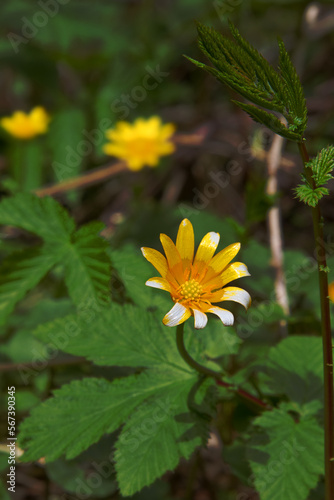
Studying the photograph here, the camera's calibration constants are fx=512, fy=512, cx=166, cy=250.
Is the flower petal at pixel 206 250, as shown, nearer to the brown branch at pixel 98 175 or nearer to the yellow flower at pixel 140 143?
the brown branch at pixel 98 175

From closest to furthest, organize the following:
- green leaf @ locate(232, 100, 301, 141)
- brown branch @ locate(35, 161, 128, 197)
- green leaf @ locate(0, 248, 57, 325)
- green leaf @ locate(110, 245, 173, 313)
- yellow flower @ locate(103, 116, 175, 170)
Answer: green leaf @ locate(232, 100, 301, 141)
green leaf @ locate(110, 245, 173, 313)
green leaf @ locate(0, 248, 57, 325)
brown branch @ locate(35, 161, 128, 197)
yellow flower @ locate(103, 116, 175, 170)

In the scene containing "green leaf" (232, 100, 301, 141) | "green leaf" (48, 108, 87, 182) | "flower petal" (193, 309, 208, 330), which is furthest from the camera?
"green leaf" (48, 108, 87, 182)

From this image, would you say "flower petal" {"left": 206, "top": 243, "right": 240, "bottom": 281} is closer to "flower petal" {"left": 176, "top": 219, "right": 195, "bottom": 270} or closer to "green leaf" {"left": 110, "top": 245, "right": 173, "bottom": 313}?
"flower petal" {"left": 176, "top": 219, "right": 195, "bottom": 270}

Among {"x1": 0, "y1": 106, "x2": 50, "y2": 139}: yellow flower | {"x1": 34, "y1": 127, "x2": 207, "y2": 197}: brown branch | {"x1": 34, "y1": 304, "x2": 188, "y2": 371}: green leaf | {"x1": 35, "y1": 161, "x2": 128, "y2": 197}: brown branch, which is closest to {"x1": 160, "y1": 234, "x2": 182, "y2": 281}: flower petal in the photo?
{"x1": 34, "y1": 304, "x2": 188, "y2": 371}: green leaf

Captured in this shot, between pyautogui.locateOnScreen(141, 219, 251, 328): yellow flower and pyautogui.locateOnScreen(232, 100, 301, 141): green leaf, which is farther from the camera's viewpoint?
pyautogui.locateOnScreen(141, 219, 251, 328): yellow flower

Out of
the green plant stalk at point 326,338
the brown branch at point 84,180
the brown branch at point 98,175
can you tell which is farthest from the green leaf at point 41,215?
the brown branch at point 84,180

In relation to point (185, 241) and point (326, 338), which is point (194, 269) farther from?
point (326, 338)

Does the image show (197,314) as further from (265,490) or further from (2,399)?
(2,399)
